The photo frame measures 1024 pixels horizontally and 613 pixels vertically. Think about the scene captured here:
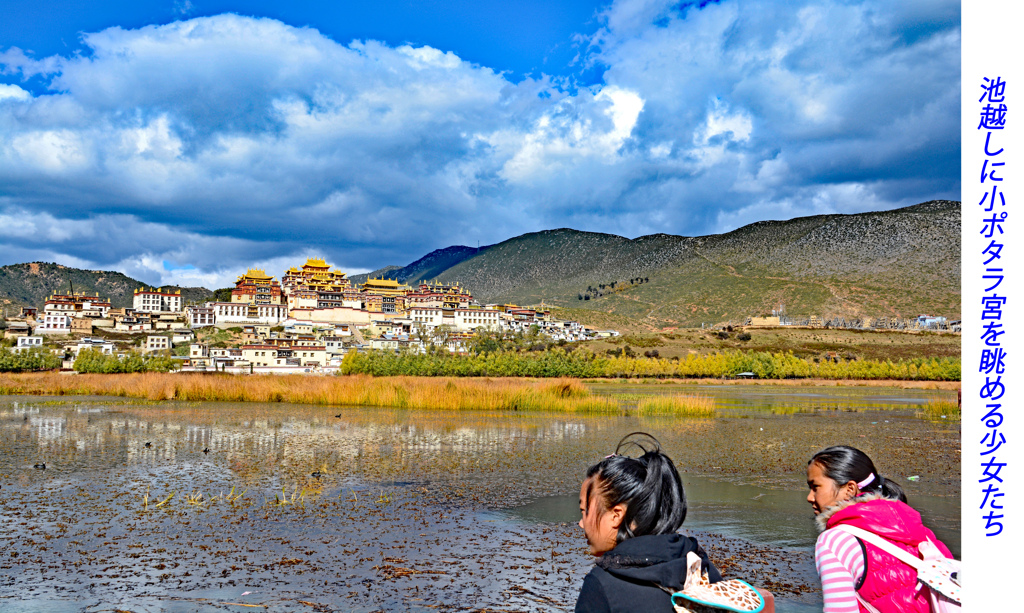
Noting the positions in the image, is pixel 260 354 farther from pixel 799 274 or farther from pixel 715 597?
pixel 799 274

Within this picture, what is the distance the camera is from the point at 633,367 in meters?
60.4

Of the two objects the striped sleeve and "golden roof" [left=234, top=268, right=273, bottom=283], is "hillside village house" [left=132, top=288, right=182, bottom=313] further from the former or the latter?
the striped sleeve

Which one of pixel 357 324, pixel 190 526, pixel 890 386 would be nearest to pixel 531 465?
pixel 190 526

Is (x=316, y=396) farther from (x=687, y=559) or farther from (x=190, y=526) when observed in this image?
(x=687, y=559)

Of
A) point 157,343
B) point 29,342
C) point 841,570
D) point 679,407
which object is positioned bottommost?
point 679,407

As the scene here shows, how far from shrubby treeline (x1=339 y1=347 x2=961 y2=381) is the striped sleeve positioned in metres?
49.3

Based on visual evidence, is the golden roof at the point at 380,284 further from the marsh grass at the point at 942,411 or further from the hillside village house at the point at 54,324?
the marsh grass at the point at 942,411

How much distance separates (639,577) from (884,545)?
1111 millimetres

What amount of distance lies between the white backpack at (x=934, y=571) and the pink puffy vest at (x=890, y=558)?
0.09 ft

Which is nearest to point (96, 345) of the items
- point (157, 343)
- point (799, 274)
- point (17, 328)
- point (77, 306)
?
point (157, 343)

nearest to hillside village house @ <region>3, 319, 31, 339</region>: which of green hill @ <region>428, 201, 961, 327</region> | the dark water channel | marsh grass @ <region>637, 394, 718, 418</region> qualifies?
green hill @ <region>428, 201, 961, 327</region>

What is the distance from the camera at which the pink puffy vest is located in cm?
251

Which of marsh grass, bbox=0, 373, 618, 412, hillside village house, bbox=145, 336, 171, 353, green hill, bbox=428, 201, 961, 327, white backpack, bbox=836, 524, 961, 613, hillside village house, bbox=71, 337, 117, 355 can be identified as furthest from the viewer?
green hill, bbox=428, 201, 961, 327

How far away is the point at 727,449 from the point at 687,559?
1544cm
